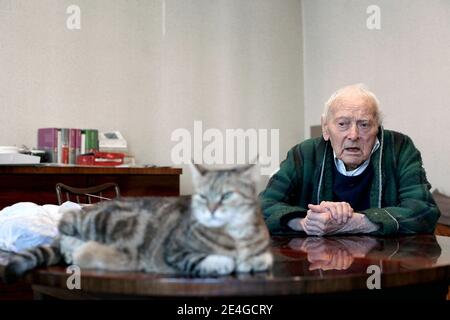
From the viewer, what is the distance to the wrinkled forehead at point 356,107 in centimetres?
205

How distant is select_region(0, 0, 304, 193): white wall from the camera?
411cm

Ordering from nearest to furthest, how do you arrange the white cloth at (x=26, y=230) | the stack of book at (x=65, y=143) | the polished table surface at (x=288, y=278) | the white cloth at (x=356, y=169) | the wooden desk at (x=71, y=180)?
the polished table surface at (x=288, y=278)
the white cloth at (x=26, y=230)
the white cloth at (x=356, y=169)
the wooden desk at (x=71, y=180)
the stack of book at (x=65, y=143)

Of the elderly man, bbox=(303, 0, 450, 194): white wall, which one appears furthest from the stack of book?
the elderly man

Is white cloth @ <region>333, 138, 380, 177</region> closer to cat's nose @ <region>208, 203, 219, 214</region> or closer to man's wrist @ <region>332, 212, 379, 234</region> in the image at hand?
man's wrist @ <region>332, 212, 379, 234</region>

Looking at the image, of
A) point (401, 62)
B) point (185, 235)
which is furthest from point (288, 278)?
point (401, 62)

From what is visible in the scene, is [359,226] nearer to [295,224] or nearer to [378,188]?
[295,224]

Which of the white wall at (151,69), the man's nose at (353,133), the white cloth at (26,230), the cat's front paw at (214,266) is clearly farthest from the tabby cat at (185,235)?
the white wall at (151,69)

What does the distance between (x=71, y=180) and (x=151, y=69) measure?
→ 1446mm

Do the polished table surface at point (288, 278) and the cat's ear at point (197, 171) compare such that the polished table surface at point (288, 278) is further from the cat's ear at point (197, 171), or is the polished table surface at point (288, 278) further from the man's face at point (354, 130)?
the man's face at point (354, 130)

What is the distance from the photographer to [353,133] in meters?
2.02

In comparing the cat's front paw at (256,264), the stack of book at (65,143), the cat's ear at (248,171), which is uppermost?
the stack of book at (65,143)

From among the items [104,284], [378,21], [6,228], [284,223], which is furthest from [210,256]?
[378,21]

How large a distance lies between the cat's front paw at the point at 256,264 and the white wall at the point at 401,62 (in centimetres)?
288

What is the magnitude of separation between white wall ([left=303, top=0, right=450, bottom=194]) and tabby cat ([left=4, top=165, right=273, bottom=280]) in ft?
9.60
